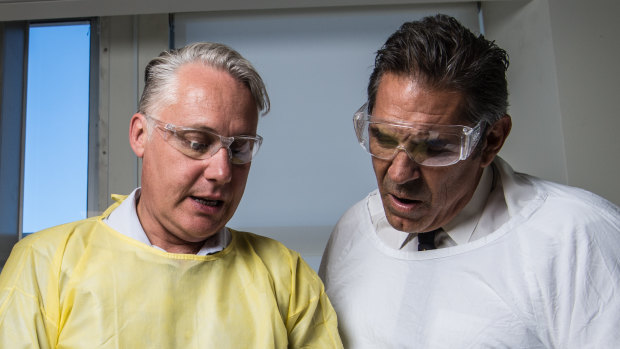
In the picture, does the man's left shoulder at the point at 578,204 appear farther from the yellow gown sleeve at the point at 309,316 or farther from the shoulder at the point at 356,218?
the yellow gown sleeve at the point at 309,316

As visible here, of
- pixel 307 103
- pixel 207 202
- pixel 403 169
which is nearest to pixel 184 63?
pixel 207 202

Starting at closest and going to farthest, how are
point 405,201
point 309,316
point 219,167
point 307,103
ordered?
point 219,167, point 309,316, point 405,201, point 307,103

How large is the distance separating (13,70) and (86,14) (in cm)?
74

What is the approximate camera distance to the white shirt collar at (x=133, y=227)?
123 centimetres

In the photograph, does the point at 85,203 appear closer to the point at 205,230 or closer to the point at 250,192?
the point at 250,192

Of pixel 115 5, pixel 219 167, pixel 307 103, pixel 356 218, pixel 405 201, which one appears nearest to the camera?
pixel 219 167

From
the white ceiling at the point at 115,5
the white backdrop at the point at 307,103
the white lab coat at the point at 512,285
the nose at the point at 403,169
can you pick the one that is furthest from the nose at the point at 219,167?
the white backdrop at the point at 307,103

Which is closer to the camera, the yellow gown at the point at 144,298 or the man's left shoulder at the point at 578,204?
the yellow gown at the point at 144,298

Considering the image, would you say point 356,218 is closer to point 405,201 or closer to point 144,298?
point 405,201

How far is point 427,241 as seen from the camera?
1.49 metres

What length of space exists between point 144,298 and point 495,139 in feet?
3.42

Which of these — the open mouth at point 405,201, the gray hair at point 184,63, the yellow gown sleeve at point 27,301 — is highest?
the gray hair at point 184,63

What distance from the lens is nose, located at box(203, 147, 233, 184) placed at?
1.20 metres

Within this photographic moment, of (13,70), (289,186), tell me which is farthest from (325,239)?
(13,70)
